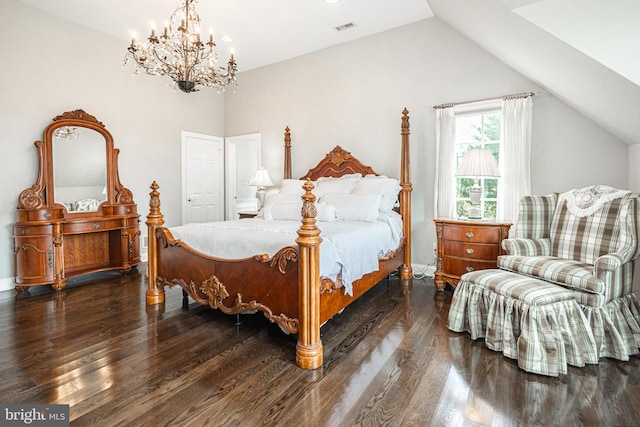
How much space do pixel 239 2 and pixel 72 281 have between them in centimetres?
376

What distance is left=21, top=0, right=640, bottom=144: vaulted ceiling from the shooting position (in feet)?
6.37

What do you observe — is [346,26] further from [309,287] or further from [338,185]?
[309,287]

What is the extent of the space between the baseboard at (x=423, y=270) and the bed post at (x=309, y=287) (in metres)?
2.41

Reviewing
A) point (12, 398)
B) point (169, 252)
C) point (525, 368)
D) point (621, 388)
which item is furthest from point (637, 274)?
point (12, 398)

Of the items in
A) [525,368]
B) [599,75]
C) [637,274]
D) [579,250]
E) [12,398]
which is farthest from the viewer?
[637,274]

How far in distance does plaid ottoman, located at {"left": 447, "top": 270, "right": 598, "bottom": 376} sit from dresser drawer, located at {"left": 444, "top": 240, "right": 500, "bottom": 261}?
85 cm

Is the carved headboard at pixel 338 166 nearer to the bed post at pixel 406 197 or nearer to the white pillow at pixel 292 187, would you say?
the white pillow at pixel 292 187

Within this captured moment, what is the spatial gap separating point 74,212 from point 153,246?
179 cm

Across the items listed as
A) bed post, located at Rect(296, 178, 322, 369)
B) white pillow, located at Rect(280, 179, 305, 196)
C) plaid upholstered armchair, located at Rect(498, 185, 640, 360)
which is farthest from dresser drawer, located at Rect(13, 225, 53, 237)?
plaid upholstered armchair, located at Rect(498, 185, 640, 360)

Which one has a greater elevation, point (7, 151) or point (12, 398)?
point (7, 151)

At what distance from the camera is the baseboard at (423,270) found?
4129 millimetres

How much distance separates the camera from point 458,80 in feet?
12.8

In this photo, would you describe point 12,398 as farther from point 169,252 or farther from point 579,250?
point 579,250

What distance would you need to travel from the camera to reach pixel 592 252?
248cm
